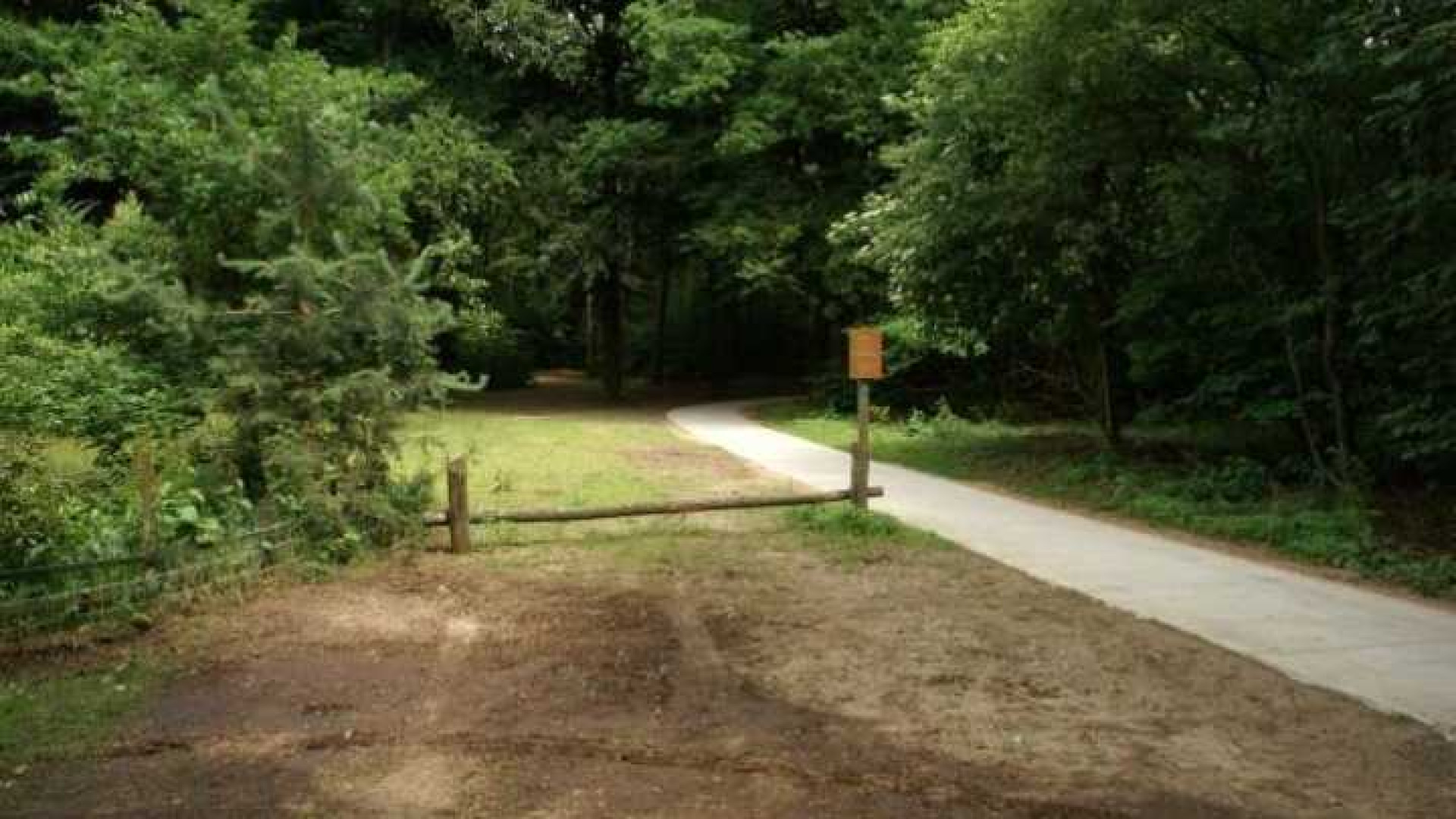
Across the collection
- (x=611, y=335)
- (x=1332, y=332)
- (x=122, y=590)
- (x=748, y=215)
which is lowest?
(x=122, y=590)

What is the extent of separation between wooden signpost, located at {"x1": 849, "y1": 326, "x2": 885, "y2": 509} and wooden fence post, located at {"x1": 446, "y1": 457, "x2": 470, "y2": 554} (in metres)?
Answer: 3.63

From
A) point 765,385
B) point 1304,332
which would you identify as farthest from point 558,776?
point 765,385

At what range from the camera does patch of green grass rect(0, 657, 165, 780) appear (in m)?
4.94

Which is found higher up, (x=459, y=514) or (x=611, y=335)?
(x=611, y=335)

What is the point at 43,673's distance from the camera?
6.00m

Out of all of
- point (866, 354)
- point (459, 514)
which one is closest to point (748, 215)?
point (866, 354)

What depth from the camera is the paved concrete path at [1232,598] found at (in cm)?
595

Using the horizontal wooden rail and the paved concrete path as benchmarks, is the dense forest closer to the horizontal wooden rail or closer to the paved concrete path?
the horizontal wooden rail

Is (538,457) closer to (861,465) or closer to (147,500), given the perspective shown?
(861,465)

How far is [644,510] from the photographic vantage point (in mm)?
9602

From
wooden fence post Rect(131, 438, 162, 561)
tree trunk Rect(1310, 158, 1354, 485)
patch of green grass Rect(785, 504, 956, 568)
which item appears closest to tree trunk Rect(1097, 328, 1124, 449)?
tree trunk Rect(1310, 158, 1354, 485)

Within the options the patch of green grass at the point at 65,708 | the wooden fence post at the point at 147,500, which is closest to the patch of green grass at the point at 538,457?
the wooden fence post at the point at 147,500

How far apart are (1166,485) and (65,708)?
1056cm

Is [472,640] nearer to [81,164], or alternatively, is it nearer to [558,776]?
[558,776]
